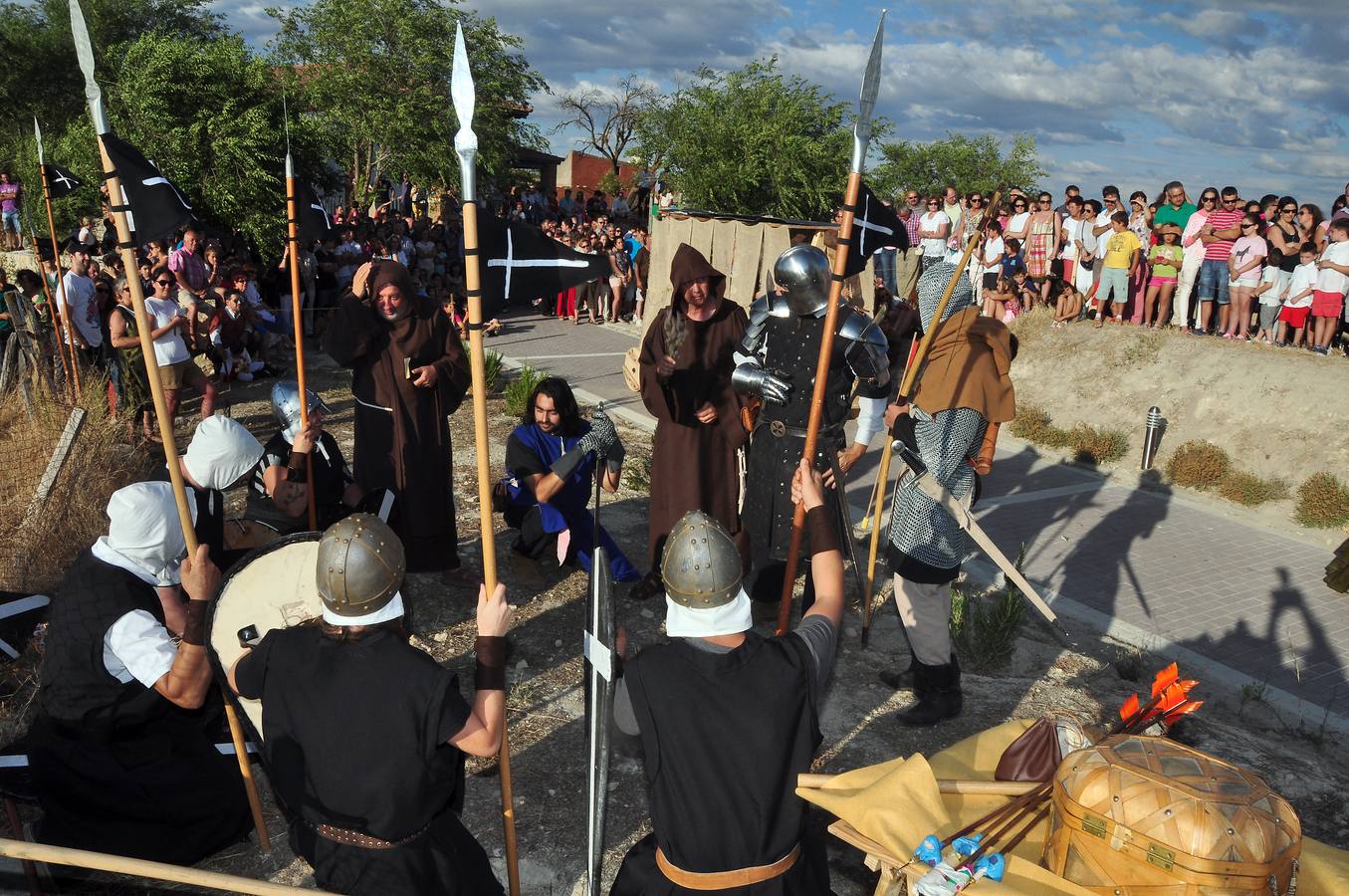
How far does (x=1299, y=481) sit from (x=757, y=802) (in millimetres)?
9117

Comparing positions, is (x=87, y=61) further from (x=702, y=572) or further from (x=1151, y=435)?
(x=1151, y=435)

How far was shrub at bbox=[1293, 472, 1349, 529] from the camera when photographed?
28.3 ft

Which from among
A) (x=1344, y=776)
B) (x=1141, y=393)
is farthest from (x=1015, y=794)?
(x=1141, y=393)

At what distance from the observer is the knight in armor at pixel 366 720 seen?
2420 millimetres

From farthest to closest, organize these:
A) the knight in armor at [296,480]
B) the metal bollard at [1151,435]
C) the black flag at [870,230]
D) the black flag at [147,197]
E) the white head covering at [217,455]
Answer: the metal bollard at [1151,435], the knight in armor at [296,480], the black flag at [870,230], the white head covering at [217,455], the black flag at [147,197]

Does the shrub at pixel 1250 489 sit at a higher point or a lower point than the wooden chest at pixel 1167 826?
lower

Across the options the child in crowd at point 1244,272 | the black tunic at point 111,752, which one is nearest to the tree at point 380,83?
the child in crowd at point 1244,272

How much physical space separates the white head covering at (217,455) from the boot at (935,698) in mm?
3178

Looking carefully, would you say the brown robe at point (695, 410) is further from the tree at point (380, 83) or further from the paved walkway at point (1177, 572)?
the tree at point (380, 83)

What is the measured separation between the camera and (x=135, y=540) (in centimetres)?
320

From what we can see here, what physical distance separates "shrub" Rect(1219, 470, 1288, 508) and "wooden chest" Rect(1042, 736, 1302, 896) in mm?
7786

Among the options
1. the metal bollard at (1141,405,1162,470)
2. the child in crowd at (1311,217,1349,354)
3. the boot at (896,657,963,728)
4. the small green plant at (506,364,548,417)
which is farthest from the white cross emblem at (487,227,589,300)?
the child in crowd at (1311,217,1349,354)

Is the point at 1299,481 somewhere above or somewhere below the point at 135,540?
below

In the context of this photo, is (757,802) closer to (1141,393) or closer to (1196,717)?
(1196,717)
